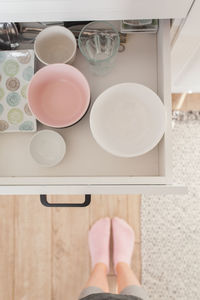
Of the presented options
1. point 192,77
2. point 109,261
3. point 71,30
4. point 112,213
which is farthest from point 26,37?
point 109,261

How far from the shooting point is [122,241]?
1396mm

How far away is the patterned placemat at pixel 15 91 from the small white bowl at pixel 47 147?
0.03 metres

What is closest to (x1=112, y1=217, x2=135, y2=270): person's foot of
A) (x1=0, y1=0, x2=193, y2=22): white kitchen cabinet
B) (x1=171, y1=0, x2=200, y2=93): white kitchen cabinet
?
(x1=171, y1=0, x2=200, y2=93): white kitchen cabinet

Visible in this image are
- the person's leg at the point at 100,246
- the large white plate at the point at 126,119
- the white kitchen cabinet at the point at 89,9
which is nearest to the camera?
the white kitchen cabinet at the point at 89,9

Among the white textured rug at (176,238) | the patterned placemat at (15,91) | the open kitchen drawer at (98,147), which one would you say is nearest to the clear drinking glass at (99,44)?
the open kitchen drawer at (98,147)

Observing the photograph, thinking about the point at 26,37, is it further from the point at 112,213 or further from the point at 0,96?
the point at 112,213

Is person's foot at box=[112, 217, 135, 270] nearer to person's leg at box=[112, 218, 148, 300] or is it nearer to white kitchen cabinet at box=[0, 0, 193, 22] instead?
person's leg at box=[112, 218, 148, 300]

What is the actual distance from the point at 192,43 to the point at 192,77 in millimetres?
347

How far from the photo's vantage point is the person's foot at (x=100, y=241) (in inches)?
54.2

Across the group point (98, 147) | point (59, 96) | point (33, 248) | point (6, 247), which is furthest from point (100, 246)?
point (59, 96)

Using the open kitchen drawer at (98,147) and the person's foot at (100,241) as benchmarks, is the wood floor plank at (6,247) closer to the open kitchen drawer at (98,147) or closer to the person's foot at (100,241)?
the person's foot at (100,241)

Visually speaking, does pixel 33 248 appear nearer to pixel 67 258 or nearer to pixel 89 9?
pixel 67 258

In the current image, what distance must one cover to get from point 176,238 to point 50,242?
56cm

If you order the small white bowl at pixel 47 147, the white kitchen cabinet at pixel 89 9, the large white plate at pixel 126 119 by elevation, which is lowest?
the small white bowl at pixel 47 147
